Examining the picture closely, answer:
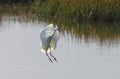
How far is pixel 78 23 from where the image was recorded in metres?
15.5

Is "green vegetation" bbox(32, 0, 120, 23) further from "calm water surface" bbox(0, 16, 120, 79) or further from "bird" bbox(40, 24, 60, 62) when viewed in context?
"bird" bbox(40, 24, 60, 62)

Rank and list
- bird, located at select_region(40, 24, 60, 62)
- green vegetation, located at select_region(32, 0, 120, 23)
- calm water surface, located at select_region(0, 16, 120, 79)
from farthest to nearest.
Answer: green vegetation, located at select_region(32, 0, 120, 23), calm water surface, located at select_region(0, 16, 120, 79), bird, located at select_region(40, 24, 60, 62)

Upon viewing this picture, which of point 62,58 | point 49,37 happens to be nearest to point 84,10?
point 62,58

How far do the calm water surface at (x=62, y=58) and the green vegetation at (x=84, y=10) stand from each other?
1601 mm

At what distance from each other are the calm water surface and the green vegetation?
1601mm

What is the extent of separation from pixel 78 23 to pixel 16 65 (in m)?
5.41

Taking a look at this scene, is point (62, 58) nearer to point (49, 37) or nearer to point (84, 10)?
point (49, 37)

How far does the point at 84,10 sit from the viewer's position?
50.9ft

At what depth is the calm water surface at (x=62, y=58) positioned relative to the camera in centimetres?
956

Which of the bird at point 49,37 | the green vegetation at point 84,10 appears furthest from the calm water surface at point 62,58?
the bird at point 49,37

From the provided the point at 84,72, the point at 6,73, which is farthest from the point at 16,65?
the point at 84,72

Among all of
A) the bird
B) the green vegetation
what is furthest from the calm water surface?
the bird

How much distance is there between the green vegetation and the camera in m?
15.3

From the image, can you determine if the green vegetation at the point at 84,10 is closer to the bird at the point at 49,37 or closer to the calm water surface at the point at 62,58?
the calm water surface at the point at 62,58
